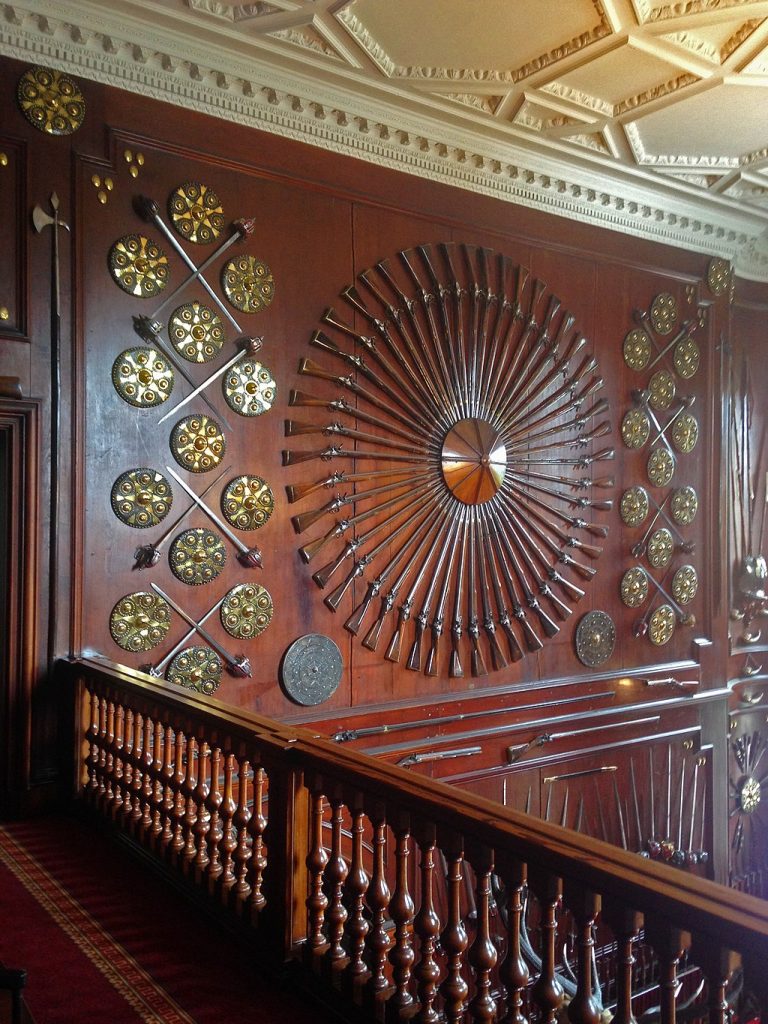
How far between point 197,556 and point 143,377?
0.86m

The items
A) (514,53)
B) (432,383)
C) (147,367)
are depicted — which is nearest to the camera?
(147,367)

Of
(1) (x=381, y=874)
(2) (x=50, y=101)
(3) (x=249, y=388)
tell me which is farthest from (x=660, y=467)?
(1) (x=381, y=874)

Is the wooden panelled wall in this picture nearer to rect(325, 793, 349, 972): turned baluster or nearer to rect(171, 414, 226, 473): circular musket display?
rect(171, 414, 226, 473): circular musket display

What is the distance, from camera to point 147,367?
4168 mm

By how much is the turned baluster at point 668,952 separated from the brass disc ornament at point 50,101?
12.6 ft

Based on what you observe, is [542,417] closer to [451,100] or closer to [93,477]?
[451,100]

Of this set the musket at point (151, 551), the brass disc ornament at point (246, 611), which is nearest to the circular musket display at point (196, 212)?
the musket at point (151, 551)

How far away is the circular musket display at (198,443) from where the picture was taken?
4.27 m

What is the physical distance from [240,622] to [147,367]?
128cm

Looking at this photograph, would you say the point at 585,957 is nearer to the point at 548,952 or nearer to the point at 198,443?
the point at 548,952

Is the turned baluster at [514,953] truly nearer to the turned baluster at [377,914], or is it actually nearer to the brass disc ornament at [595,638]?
the turned baluster at [377,914]

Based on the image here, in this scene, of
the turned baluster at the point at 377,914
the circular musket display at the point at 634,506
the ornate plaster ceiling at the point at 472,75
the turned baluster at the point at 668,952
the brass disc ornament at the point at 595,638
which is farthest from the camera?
the circular musket display at the point at 634,506

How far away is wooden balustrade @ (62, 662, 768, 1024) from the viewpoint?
154 cm

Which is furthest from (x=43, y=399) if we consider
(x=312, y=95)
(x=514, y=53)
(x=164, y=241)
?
(x=514, y=53)
